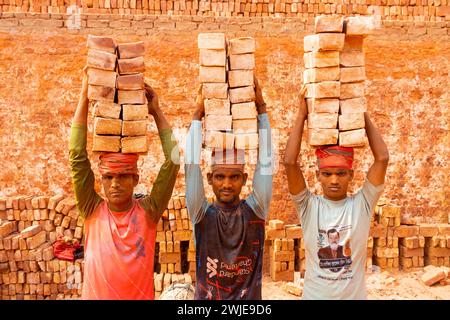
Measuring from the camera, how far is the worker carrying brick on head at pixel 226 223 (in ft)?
10.2

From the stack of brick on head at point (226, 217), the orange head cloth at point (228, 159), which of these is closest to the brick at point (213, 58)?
the stack of brick on head at point (226, 217)

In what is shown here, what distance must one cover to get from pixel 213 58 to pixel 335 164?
1126 millimetres

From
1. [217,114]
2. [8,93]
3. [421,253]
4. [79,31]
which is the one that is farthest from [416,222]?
[8,93]

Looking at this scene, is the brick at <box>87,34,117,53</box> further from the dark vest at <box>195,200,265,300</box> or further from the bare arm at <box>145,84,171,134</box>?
the dark vest at <box>195,200,265,300</box>

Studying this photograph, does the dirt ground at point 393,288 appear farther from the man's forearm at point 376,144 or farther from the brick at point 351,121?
the brick at point 351,121

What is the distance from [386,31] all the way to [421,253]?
4.37m

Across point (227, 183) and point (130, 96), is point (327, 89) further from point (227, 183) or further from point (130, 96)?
point (130, 96)

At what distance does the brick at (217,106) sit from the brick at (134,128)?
468 mm

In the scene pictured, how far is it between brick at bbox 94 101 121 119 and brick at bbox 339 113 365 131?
1.56 m

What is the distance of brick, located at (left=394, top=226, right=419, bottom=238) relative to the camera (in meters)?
8.03

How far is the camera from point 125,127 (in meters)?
3.15

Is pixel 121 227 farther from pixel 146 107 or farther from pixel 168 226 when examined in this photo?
pixel 168 226

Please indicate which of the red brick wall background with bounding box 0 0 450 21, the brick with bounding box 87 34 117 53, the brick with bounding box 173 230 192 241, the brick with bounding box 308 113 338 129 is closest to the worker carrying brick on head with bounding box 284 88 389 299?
the brick with bounding box 308 113 338 129

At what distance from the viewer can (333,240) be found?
123 inches
